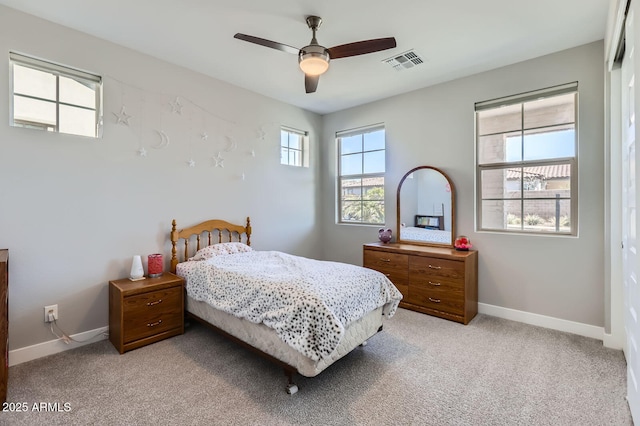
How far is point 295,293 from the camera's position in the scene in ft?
6.70

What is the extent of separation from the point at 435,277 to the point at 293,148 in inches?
110

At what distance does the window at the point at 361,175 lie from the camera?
4.37m

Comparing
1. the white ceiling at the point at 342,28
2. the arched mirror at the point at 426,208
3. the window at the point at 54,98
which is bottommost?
the arched mirror at the point at 426,208

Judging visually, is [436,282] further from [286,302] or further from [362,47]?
[362,47]

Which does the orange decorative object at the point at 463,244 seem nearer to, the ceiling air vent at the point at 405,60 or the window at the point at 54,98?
the ceiling air vent at the point at 405,60

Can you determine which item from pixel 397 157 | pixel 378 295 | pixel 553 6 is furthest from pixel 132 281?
pixel 553 6

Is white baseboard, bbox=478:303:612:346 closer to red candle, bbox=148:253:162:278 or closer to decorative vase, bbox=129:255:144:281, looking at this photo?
red candle, bbox=148:253:162:278

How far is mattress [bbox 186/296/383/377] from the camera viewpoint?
194 centimetres

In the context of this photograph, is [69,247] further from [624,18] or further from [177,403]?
[624,18]

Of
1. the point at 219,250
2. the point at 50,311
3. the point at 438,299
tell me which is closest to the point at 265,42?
the point at 219,250

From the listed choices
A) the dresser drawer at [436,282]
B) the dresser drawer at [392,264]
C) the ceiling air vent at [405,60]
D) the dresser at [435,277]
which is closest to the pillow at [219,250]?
the dresser drawer at [392,264]

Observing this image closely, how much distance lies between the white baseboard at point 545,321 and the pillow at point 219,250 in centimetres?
290

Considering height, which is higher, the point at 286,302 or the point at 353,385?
the point at 286,302

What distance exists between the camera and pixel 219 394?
197 cm
